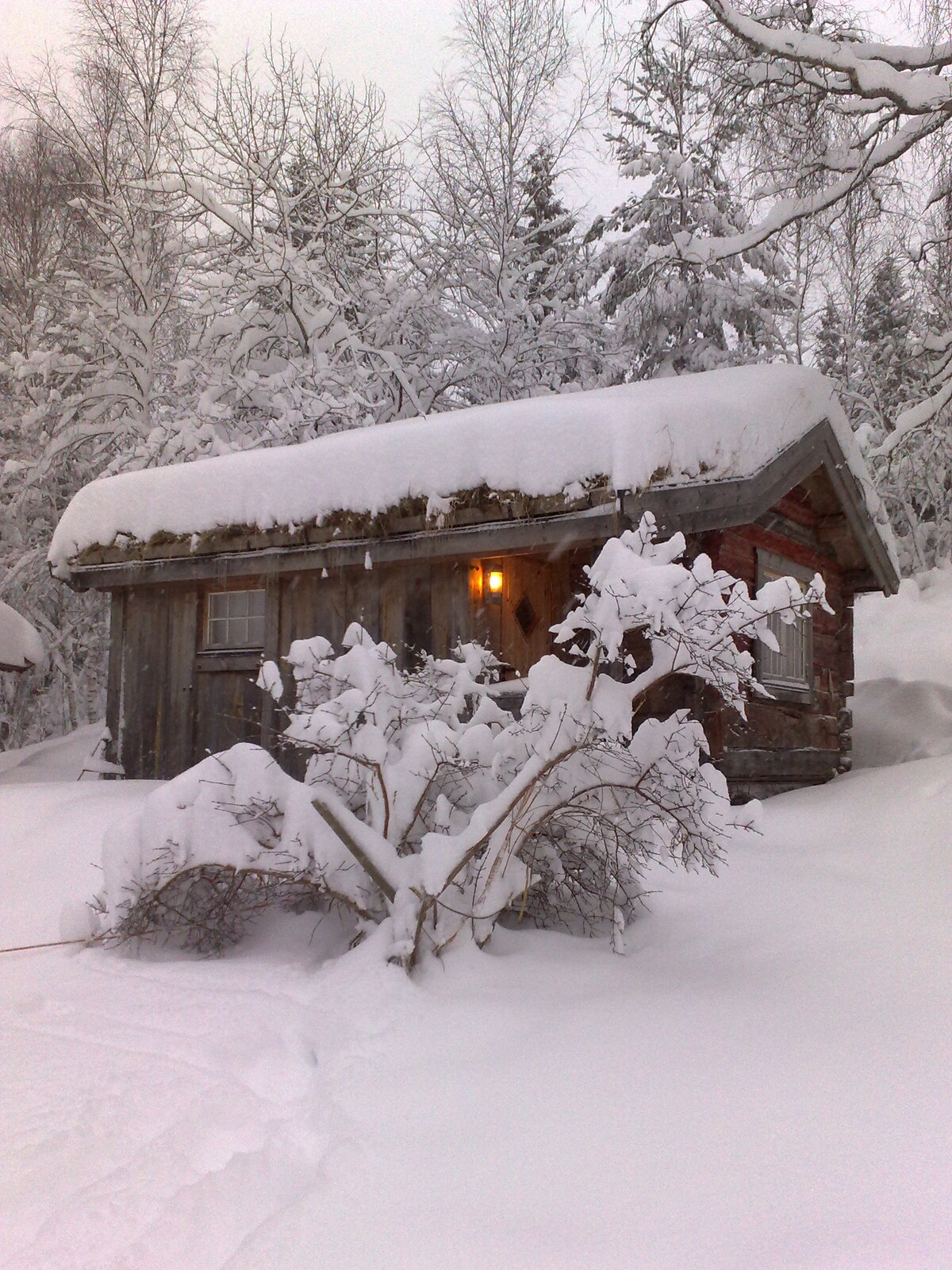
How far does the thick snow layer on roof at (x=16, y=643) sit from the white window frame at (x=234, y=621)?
17.5ft

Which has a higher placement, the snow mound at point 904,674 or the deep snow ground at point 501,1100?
the snow mound at point 904,674

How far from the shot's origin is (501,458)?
7.27 m

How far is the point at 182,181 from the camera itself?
13695 mm

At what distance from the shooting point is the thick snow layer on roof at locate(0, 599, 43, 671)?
13.5 m

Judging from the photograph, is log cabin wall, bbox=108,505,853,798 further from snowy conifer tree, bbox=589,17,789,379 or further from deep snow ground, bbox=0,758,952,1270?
snowy conifer tree, bbox=589,17,789,379

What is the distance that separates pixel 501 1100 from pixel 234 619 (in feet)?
24.5

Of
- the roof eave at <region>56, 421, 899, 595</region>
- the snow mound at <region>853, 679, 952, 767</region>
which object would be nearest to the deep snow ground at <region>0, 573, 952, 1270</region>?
the roof eave at <region>56, 421, 899, 595</region>

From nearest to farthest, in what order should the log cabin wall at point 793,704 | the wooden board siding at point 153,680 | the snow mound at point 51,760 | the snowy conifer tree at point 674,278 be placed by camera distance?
the log cabin wall at point 793,704 → the wooden board siding at point 153,680 → the snow mound at point 51,760 → the snowy conifer tree at point 674,278

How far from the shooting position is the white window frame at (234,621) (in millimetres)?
9422

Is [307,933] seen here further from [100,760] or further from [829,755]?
[829,755]

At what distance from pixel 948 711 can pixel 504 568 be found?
19.2 ft

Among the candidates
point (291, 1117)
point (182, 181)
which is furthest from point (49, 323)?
point (291, 1117)

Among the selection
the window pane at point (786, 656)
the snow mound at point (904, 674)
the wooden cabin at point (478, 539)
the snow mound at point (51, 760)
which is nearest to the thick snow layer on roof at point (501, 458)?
the wooden cabin at point (478, 539)

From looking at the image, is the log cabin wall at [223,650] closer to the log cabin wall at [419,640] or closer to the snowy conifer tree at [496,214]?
the log cabin wall at [419,640]
